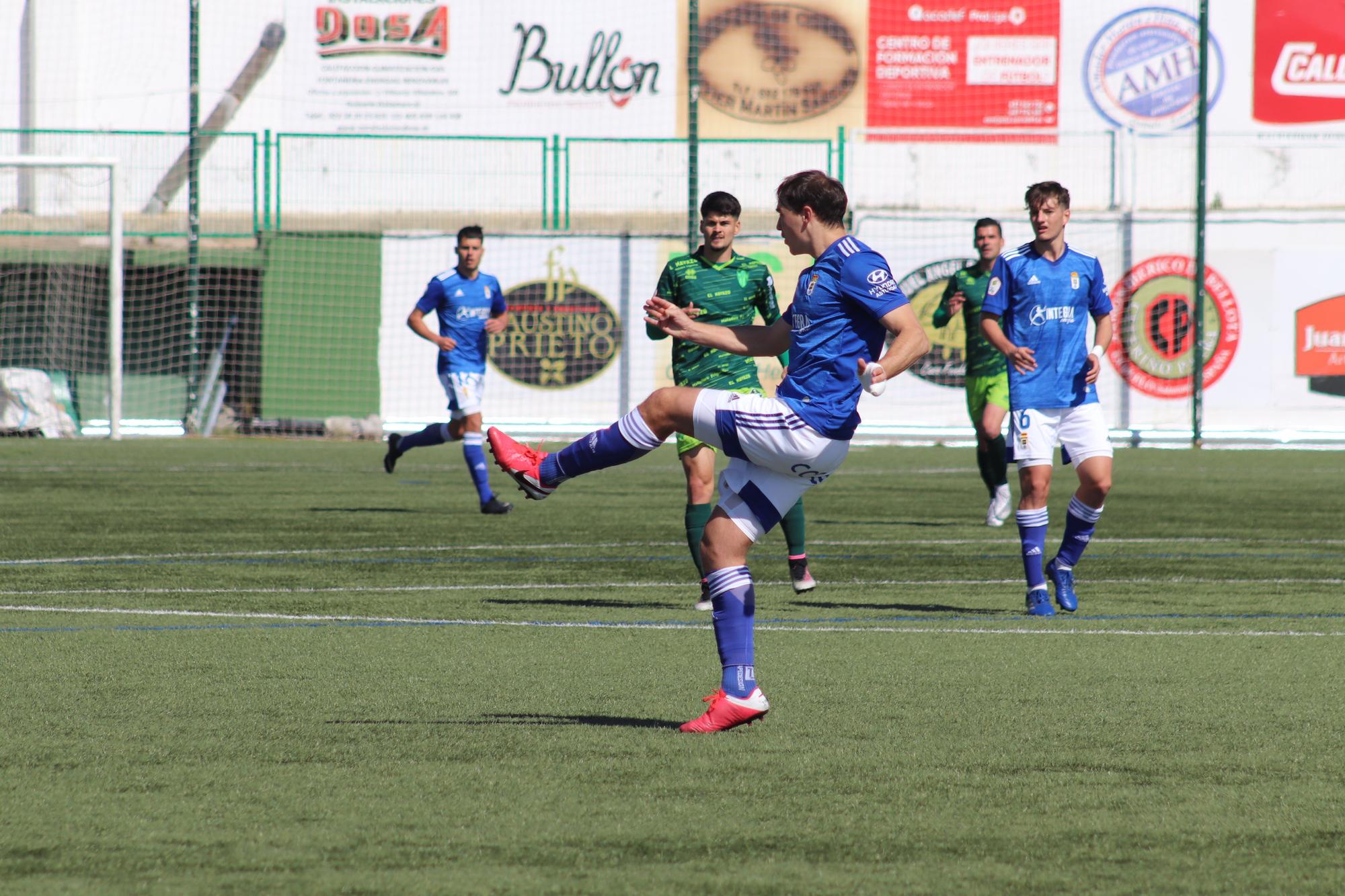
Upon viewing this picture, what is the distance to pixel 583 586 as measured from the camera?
956 cm

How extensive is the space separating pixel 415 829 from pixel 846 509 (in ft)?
34.7

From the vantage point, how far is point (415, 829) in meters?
4.22

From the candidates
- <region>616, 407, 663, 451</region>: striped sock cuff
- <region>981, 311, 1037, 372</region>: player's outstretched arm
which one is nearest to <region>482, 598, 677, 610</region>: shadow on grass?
<region>981, 311, 1037, 372</region>: player's outstretched arm

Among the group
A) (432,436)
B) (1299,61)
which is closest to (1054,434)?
(432,436)

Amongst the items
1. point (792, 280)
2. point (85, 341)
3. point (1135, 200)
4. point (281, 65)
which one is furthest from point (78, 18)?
point (1135, 200)

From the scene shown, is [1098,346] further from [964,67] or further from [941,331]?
[964,67]

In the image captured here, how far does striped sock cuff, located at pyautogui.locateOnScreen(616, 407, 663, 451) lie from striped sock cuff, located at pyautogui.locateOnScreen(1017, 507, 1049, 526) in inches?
141

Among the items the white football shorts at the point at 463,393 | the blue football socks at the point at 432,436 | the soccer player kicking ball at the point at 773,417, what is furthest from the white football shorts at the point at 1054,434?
the blue football socks at the point at 432,436

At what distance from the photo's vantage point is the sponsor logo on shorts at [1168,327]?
24109mm

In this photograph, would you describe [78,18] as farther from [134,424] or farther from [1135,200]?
[1135,200]

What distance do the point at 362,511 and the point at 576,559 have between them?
11.7 ft

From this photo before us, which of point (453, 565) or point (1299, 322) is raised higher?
point (1299, 322)

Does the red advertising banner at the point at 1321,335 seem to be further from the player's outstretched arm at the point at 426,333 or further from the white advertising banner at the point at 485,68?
the player's outstretched arm at the point at 426,333

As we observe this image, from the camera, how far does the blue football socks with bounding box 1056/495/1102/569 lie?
8898 millimetres
